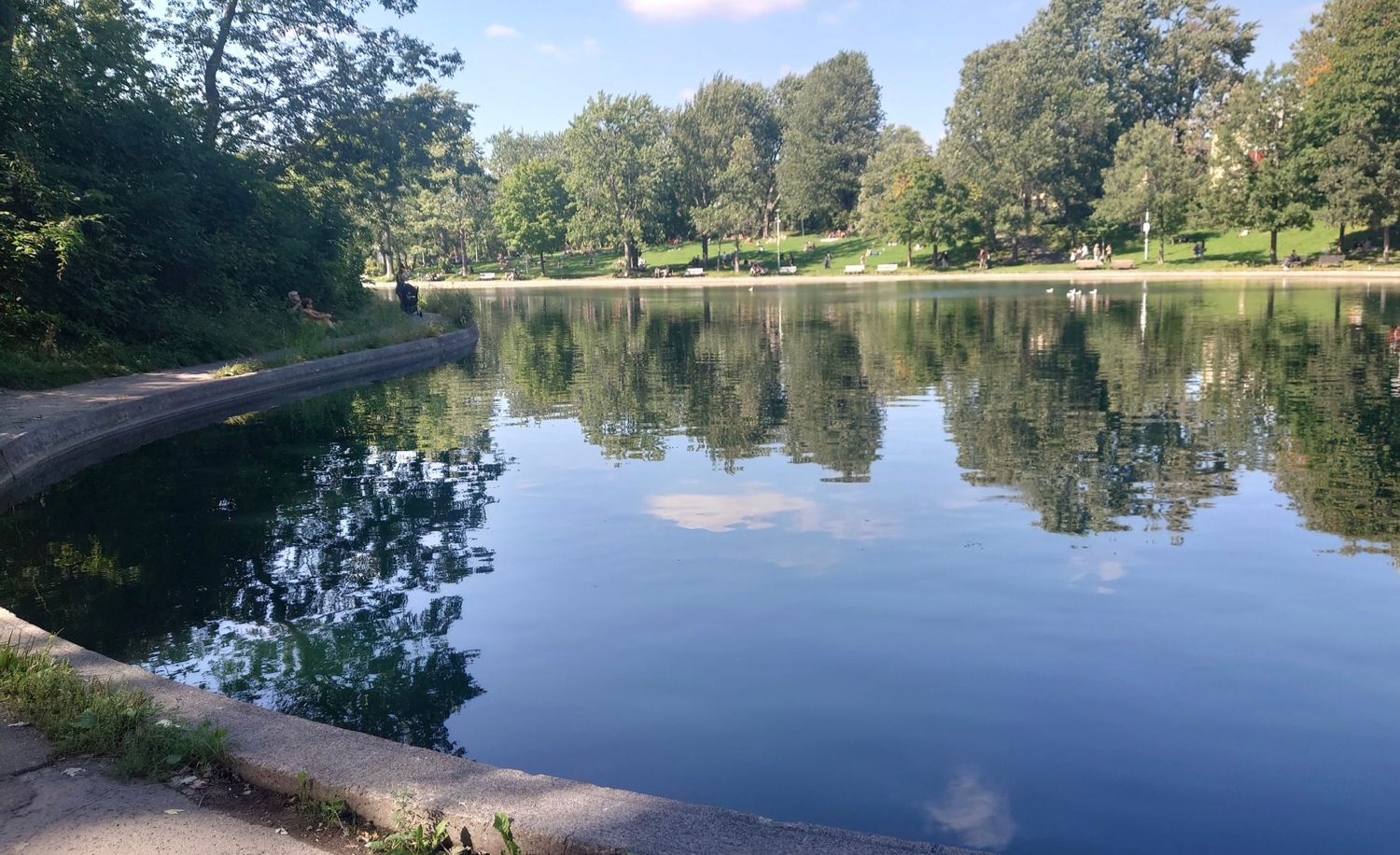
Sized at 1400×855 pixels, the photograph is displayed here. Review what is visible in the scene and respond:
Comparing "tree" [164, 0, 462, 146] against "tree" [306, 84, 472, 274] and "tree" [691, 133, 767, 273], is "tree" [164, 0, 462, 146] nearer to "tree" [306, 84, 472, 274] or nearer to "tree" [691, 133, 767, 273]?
"tree" [306, 84, 472, 274]

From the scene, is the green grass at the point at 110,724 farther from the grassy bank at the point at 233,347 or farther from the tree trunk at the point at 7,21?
the tree trunk at the point at 7,21

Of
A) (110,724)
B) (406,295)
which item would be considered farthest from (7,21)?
(110,724)

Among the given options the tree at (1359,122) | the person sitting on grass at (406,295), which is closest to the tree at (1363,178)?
the tree at (1359,122)

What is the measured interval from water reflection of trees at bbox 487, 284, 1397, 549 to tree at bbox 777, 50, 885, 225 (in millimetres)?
68681

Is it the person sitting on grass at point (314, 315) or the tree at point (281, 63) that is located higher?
the tree at point (281, 63)

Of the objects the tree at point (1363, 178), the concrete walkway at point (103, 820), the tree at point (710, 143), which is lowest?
the concrete walkway at point (103, 820)

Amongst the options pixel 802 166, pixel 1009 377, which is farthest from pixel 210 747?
pixel 802 166

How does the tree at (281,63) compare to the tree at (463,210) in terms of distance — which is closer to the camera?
the tree at (281,63)

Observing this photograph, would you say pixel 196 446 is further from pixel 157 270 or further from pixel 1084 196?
pixel 1084 196

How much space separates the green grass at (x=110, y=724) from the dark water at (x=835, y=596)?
3.83ft

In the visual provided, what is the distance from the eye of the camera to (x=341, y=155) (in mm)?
35531

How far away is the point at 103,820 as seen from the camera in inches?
160

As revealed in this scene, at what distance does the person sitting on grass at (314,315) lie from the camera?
28.5 meters

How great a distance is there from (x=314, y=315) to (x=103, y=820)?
26294 millimetres
